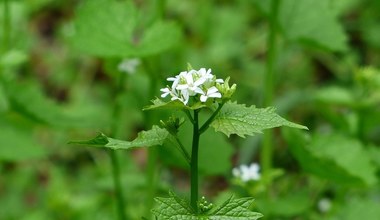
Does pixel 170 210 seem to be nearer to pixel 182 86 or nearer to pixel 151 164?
pixel 182 86

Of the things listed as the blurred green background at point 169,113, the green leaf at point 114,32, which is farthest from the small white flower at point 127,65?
the green leaf at point 114,32

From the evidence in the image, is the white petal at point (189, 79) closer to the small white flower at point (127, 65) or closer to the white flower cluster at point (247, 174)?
the white flower cluster at point (247, 174)

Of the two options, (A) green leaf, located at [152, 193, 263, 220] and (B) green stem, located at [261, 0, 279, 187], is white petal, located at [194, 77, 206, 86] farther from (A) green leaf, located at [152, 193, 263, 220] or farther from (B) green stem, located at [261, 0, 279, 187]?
(B) green stem, located at [261, 0, 279, 187]

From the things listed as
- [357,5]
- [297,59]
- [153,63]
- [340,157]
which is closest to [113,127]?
[153,63]

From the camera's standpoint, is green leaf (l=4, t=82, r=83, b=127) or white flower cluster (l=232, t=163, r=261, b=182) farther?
green leaf (l=4, t=82, r=83, b=127)

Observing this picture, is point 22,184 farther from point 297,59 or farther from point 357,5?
point 357,5

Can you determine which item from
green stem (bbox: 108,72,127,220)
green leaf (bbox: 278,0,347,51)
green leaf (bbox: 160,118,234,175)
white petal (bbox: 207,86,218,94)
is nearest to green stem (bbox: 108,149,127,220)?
green stem (bbox: 108,72,127,220)
